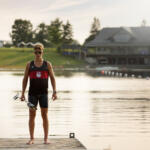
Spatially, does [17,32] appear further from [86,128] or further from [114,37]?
[86,128]

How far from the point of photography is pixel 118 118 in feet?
67.5

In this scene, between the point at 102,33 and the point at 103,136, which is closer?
the point at 103,136

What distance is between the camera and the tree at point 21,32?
181 m

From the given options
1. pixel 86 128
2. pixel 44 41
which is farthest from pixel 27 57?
pixel 86 128

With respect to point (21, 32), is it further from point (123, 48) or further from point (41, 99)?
point (41, 99)

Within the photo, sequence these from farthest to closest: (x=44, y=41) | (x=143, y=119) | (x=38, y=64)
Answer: (x=44, y=41), (x=143, y=119), (x=38, y=64)

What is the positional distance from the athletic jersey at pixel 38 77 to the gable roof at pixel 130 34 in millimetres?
116178

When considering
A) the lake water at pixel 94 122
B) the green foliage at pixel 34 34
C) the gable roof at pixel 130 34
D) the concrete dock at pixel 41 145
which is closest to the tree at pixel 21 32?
the green foliage at pixel 34 34

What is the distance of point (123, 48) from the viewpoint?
12988cm

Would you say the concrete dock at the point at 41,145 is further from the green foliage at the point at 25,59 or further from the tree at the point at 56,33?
the tree at the point at 56,33

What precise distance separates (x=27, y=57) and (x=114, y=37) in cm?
2106

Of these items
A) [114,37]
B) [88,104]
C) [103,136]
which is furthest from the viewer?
[114,37]

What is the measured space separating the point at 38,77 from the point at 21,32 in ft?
566

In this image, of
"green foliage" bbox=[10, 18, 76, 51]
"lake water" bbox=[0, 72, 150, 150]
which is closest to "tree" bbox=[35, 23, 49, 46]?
"green foliage" bbox=[10, 18, 76, 51]
